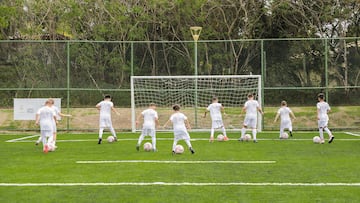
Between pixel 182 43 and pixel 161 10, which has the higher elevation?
pixel 161 10

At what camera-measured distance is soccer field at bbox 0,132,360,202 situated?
431 inches

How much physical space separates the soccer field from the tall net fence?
27.0 feet

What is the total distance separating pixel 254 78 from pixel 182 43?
4.51 m

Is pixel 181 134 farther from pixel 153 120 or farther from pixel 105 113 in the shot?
pixel 105 113

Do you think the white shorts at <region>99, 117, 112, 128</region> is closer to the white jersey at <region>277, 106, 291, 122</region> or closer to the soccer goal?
the soccer goal

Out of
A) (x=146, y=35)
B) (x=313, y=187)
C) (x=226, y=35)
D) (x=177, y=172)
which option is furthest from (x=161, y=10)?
(x=313, y=187)

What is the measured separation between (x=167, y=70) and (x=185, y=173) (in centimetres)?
1747

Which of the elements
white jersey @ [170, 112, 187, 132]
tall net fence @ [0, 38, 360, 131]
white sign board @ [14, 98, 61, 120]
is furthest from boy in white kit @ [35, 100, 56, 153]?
tall net fence @ [0, 38, 360, 131]

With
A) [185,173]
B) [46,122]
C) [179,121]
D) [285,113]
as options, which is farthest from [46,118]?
[285,113]

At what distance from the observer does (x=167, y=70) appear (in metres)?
30.9

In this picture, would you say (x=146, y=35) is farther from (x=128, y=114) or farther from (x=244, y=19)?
(x=128, y=114)

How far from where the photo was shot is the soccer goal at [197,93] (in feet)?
96.6

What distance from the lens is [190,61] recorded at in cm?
3084

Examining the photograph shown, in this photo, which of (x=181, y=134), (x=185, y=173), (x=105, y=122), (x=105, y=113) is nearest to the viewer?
(x=185, y=173)
